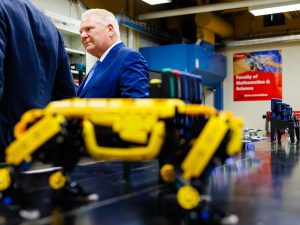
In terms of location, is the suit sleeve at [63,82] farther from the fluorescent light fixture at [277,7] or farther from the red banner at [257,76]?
the red banner at [257,76]

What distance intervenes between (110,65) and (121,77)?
0.08m

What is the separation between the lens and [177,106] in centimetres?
67

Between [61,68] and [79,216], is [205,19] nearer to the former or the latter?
[61,68]

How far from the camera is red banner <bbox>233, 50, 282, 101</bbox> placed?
692 centimetres

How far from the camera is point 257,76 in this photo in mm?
7090

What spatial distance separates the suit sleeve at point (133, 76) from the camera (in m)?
1.34

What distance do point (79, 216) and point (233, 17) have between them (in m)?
7.30

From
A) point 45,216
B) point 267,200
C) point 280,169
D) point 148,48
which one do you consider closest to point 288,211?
point 267,200

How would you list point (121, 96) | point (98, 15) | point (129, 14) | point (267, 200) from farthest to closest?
point (129, 14), point (98, 15), point (121, 96), point (267, 200)

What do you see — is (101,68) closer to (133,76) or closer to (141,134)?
(133,76)

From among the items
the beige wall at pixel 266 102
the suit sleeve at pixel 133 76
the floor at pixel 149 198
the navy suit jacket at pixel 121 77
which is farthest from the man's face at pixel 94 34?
the beige wall at pixel 266 102

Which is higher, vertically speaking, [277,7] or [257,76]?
[277,7]

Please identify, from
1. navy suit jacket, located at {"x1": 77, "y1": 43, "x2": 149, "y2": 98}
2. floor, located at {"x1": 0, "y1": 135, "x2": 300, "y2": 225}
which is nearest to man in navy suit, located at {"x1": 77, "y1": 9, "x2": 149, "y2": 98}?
navy suit jacket, located at {"x1": 77, "y1": 43, "x2": 149, "y2": 98}

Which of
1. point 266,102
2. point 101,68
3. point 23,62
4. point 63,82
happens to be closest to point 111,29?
point 101,68
